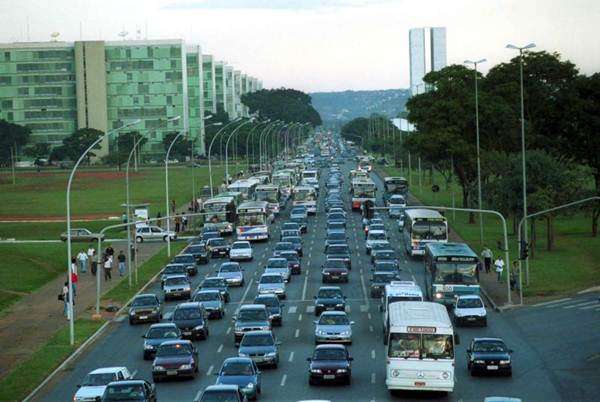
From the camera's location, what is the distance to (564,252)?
269 feet

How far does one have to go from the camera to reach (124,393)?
33.8 metres

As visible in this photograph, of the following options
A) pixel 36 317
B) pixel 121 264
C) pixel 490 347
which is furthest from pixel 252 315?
pixel 121 264

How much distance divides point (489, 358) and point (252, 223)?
2134 inches

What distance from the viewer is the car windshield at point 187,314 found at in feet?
166

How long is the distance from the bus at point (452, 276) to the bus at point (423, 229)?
17553 millimetres

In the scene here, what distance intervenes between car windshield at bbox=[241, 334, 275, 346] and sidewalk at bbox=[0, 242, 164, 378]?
8740mm

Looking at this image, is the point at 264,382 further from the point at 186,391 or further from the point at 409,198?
the point at 409,198

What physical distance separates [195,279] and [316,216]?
1714 inches

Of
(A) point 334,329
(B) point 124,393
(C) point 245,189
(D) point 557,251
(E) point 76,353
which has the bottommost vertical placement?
(E) point 76,353

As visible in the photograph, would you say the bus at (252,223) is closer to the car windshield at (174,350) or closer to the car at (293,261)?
the car at (293,261)

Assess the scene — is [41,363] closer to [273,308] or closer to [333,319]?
[333,319]

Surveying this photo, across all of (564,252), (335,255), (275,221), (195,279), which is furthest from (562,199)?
(275,221)

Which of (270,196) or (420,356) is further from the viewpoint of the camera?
(270,196)

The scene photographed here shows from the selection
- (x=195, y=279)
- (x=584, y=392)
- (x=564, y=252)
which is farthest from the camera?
(x=564, y=252)
